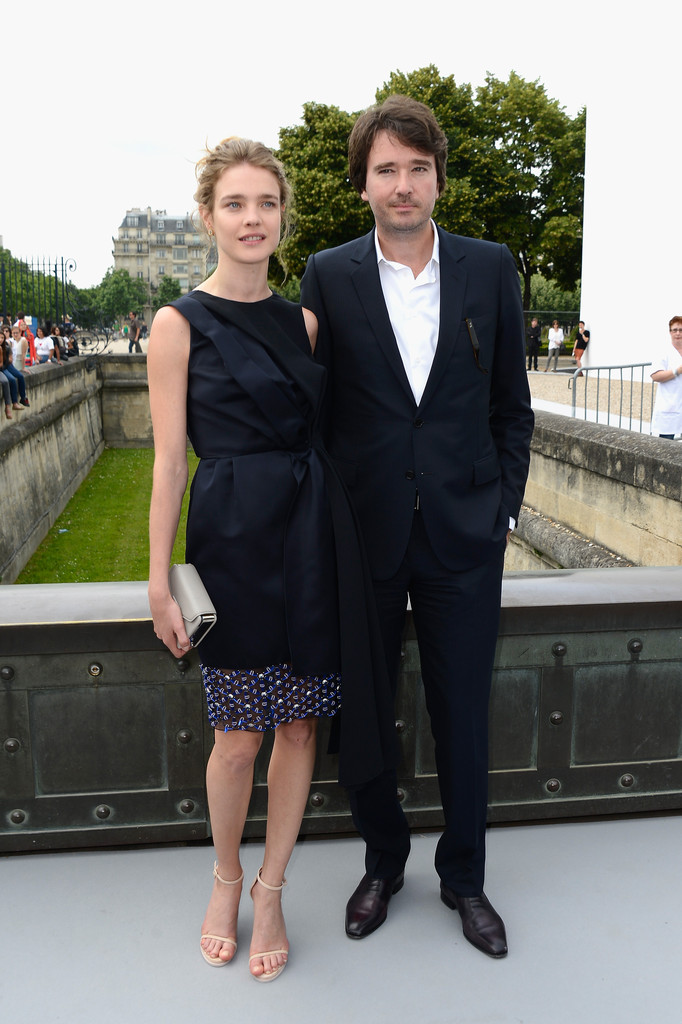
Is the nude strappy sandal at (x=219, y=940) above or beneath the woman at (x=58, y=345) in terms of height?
beneath

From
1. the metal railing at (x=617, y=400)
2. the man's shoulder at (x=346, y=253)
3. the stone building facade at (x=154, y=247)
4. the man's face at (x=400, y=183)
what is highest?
the stone building facade at (x=154, y=247)

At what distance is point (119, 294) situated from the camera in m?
113

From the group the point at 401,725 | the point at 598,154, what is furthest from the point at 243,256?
the point at 598,154

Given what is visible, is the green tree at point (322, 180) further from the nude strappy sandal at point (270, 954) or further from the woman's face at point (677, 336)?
the nude strappy sandal at point (270, 954)

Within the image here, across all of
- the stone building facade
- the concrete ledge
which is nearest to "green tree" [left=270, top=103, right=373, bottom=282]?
the concrete ledge

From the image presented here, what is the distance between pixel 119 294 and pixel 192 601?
116653 millimetres

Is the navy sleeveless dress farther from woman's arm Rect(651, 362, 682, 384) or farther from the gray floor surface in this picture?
woman's arm Rect(651, 362, 682, 384)

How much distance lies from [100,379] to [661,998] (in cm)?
2954

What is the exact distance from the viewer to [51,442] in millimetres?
18500

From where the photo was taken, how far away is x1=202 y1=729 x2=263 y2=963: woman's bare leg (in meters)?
2.33

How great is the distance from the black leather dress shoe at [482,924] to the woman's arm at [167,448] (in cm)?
102

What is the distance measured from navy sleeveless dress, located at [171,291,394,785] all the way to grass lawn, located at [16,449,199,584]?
11533 mm

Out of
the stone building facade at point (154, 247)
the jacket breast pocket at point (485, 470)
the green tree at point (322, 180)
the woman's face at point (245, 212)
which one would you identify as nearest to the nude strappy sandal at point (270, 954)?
the jacket breast pocket at point (485, 470)

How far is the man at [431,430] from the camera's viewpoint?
2.40 m
